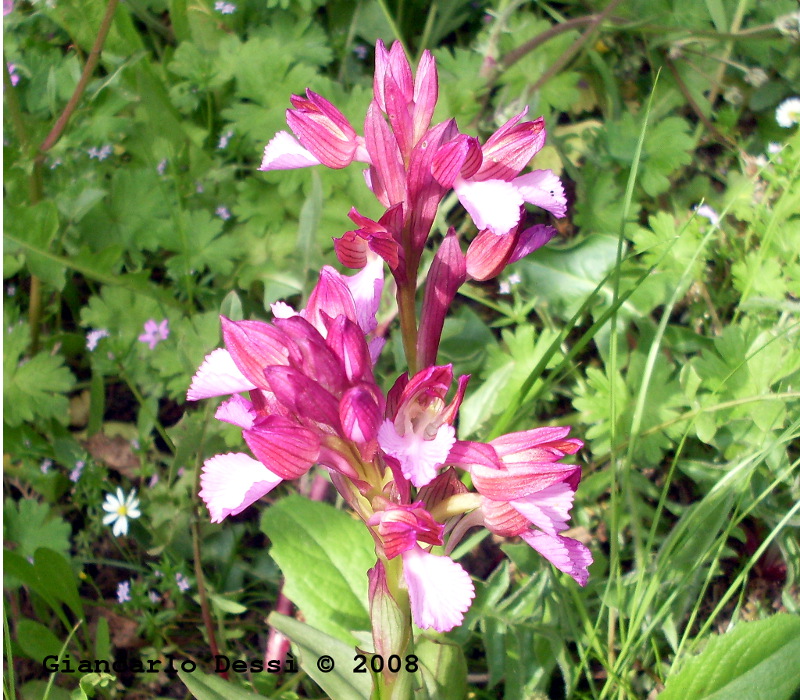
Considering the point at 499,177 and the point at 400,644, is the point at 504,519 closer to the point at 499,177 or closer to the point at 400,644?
the point at 400,644

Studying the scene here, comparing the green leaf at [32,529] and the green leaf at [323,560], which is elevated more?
the green leaf at [323,560]

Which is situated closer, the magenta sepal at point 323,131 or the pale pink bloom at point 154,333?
the magenta sepal at point 323,131

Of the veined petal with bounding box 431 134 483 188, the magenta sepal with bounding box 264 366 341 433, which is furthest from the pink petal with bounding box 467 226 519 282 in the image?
the magenta sepal with bounding box 264 366 341 433

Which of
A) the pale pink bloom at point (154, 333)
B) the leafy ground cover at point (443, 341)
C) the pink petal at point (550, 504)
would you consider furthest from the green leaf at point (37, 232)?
the pink petal at point (550, 504)

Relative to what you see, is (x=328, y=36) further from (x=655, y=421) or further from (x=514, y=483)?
(x=514, y=483)

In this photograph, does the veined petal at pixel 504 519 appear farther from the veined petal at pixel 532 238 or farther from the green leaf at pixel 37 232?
the green leaf at pixel 37 232

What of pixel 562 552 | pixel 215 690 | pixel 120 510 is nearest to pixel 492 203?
pixel 562 552

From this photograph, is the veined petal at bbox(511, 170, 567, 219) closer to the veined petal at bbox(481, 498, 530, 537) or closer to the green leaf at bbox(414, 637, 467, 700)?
the veined petal at bbox(481, 498, 530, 537)
